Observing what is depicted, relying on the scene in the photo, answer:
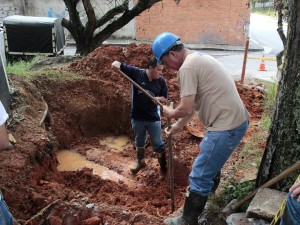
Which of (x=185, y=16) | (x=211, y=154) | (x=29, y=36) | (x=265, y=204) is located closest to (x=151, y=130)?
(x=211, y=154)

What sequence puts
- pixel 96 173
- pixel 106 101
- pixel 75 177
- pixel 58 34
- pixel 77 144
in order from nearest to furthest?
pixel 75 177
pixel 96 173
pixel 77 144
pixel 106 101
pixel 58 34

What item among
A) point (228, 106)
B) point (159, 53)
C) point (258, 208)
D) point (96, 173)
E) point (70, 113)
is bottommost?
point (96, 173)

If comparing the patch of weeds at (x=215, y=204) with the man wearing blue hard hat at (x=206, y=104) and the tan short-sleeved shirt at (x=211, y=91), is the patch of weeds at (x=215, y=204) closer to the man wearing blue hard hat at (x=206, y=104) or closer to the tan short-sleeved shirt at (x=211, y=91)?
the man wearing blue hard hat at (x=206, y=104)

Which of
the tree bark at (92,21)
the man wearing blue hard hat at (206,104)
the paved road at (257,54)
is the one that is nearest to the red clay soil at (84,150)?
the man wearing blue hard hat at (206,104)

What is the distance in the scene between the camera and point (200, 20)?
22281 mm

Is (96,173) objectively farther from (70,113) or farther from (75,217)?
(75,217)

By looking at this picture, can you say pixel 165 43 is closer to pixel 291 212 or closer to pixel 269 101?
pixel 291 212

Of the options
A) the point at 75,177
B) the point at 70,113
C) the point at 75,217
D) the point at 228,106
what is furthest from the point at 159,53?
the point at 70,113

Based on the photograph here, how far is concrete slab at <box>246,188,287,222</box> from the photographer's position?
3119 millimetres

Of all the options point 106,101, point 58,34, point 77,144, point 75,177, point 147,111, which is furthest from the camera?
point 58,34

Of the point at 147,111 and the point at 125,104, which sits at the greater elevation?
the point at 147,111

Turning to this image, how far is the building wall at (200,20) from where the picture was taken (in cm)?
2181

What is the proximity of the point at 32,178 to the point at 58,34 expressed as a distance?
36.2 ft

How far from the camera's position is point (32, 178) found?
458 centimetres
